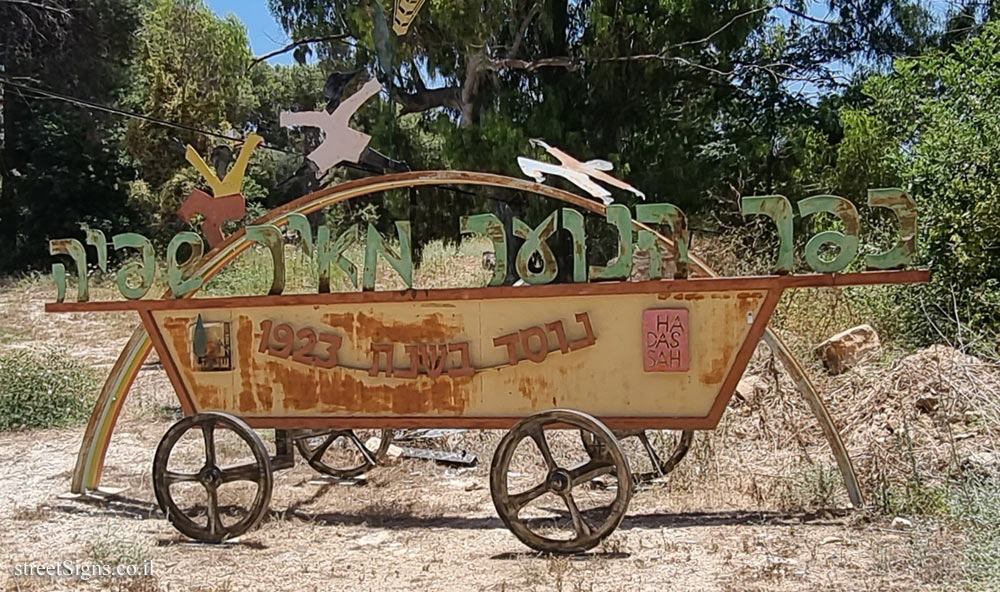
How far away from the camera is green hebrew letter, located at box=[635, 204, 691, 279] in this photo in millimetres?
5152

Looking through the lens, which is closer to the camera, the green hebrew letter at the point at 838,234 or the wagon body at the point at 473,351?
the green hebrew letter at the point at 838,234

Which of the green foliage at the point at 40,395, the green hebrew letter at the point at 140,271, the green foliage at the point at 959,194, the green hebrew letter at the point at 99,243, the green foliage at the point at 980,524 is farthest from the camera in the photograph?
the green foliage at the point at 40,395

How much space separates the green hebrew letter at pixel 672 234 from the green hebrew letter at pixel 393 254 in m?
1.41

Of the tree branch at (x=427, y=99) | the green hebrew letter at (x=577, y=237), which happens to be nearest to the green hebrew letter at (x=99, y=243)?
the green hebrew letter at (x=577, y=237)

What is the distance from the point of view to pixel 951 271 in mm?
9711

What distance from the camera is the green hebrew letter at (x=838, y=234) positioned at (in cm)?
491

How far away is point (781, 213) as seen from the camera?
16.4 feet

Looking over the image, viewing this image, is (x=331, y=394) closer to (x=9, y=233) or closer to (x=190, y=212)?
(x=190, y=212)

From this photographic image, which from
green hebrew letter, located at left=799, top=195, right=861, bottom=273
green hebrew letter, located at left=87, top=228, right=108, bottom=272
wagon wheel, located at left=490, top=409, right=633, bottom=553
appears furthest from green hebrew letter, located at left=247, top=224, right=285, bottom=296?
green hebrew letter, located at left=799, top=195, right=861, bottom=273

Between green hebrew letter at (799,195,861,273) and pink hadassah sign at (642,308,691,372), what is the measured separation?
80cm

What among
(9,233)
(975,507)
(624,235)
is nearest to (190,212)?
(624,235)

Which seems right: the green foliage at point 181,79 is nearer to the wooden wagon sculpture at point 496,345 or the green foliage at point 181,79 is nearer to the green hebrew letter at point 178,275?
the green hebrew letter at point 178,275

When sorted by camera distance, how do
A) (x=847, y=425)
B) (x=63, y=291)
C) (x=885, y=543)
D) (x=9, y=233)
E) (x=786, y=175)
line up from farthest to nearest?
(x=9, y=233) → (x=786, y=175) → (x=847, y=425) → (x=63, y=291) → (x=885, y=543)

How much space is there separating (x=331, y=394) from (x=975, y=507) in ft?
12.8
